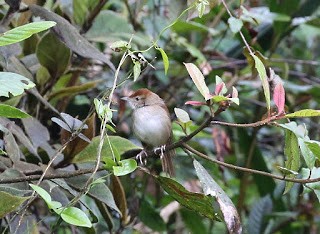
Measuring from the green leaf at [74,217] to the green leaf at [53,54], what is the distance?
31.4 inches

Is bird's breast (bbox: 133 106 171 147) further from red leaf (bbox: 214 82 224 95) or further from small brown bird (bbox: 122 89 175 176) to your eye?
red leaf (bbox: 214 82 224 95)

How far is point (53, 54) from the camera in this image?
2012 millimetres

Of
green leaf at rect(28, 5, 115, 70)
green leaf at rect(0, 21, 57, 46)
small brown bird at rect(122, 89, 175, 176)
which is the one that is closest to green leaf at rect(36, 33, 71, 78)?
green leaf at rect(28, 5, 115, 70)

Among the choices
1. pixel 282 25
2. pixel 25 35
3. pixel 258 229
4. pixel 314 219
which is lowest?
pixel 314 219

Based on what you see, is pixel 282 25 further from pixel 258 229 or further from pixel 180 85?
pixel 258 229

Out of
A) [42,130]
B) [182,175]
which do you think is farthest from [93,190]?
[182,175]

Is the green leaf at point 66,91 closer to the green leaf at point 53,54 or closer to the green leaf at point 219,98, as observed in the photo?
the green leaf at point 53,54

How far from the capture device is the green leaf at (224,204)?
1463mm

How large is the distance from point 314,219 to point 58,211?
94.9 inches

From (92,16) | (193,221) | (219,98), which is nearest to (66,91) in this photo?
(92,16)

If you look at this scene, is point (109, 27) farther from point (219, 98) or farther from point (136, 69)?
point (219, 98)

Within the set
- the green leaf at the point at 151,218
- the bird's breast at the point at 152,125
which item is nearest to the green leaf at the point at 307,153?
the bird's breast at the point at 152,125

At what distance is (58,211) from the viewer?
1.27m

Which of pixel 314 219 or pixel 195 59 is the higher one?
pixel 195 59
